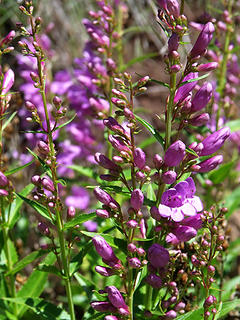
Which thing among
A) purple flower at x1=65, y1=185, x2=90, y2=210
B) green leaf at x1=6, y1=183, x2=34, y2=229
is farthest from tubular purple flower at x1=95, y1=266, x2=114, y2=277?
purple flower at x1=65, y1=185, x2=90, y2=210

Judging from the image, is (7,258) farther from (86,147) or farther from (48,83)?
(48,83)

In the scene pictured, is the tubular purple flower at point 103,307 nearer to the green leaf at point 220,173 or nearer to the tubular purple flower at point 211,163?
the tubular purple flower at point 211,163

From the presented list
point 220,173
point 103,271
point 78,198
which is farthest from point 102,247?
point 78,198

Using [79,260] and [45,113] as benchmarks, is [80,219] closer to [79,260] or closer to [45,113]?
[79,260]

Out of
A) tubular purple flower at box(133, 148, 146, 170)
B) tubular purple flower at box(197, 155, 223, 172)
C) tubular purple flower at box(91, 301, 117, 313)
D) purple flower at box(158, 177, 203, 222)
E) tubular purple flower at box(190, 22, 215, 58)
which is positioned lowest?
tubular purple flower at box(91, 301, 117, 313)

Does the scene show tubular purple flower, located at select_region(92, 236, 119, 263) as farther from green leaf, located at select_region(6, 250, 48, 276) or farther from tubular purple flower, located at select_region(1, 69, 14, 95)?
tubular purple flower, located at select_region(1, 69, 14, 95)

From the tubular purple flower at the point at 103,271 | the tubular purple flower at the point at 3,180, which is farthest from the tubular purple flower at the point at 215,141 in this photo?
→ the tubular purple flower at the point at 3,180
